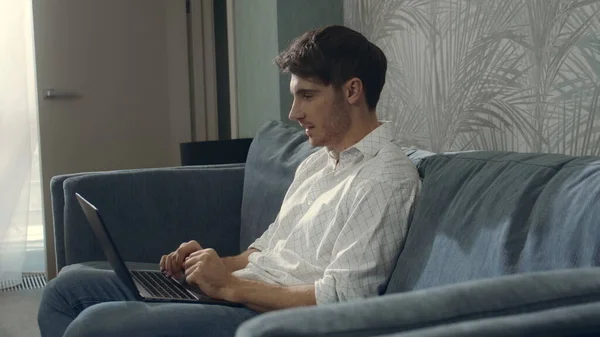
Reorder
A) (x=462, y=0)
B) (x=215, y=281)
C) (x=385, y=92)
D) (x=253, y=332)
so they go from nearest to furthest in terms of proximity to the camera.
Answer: (x=253, y=332), (x=215, y=281), (x=462, y=0), (x=385, y=92)

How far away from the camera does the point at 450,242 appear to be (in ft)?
4.46

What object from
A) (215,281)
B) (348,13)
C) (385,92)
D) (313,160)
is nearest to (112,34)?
(348,13)

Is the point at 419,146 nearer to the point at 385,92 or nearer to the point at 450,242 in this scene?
the point at 385,92

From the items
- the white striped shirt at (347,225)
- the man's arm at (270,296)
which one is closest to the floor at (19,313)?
the white striped shirt at (347,225)

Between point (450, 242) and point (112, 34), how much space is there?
3.57 m

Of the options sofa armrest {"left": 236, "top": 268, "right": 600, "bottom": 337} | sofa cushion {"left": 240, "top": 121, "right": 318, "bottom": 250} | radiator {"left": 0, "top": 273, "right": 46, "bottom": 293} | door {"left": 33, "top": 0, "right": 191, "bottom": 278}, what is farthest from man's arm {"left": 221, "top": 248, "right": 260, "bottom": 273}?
door {"left": 33, "top": 0, "right": 191, "bottom": 278}

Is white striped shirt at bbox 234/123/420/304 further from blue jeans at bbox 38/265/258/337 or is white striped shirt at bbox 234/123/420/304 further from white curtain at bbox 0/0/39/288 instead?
white curtain at bbox 0/0/39/288

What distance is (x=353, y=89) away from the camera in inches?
68.1

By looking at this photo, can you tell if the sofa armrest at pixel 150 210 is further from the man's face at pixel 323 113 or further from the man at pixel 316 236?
the man's face at pixel 323 113

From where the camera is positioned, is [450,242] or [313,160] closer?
[450,242]

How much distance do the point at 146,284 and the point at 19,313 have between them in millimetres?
1916

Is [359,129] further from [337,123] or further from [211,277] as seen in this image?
[211,277]

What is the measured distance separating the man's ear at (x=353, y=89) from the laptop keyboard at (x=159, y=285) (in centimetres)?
54

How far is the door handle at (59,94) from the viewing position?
4.32 meters
